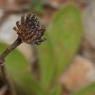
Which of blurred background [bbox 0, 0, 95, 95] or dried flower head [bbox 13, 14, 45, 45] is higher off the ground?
blurred background [bbox 0, 0, 95, 95]

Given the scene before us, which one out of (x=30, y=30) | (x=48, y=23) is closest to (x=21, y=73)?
(x=48, y=23)

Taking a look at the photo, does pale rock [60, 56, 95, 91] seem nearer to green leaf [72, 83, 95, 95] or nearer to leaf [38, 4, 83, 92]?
leaf [38, 4, 83, 92]

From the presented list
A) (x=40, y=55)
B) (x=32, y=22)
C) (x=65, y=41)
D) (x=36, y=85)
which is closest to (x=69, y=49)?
(x=65, y=41)

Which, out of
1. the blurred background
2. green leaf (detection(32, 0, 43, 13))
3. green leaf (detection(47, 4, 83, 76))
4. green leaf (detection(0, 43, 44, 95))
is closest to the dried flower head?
green leaf (detection(0, 43, 44, 95))

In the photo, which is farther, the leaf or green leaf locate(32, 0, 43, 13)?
green leaf locate(32, 0, 43, 13)

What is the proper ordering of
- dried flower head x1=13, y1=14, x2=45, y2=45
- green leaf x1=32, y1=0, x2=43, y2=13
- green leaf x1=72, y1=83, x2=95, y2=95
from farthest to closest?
green leaf x1=32, y1=0, x2=43, y2=13 < green leaf x1=72, y1=83, x2=95, y2=95 < dried flower head x1=13, y1=14, x2=45, y2=45

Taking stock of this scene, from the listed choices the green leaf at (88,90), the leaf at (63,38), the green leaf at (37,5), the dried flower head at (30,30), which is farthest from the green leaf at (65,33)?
the dried flower head at (30,30)

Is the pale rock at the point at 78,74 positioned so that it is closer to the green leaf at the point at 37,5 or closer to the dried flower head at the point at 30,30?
the green leaf at the point at 37,5

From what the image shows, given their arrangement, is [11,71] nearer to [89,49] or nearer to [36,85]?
[36,85]
